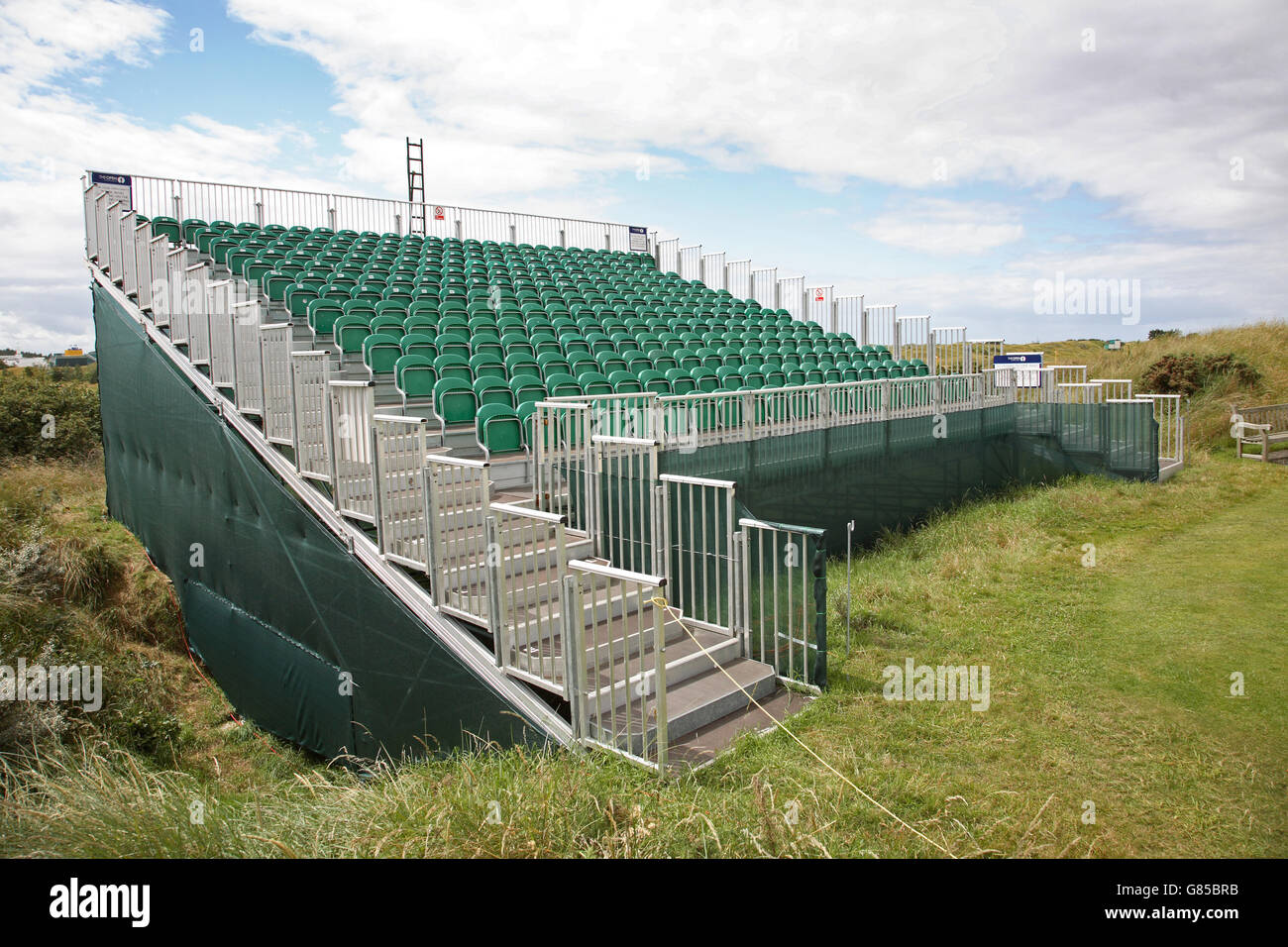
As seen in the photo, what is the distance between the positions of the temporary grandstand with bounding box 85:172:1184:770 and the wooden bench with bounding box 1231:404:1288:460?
5.90ft

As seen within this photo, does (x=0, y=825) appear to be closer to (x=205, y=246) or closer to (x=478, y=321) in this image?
(x=478, y=321)

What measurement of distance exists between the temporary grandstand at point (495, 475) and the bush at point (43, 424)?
9298 mm

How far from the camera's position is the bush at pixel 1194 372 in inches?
860

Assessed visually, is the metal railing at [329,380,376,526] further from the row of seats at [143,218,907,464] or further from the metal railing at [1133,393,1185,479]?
the metal railing at [1133,393,1185,479]

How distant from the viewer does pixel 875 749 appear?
490 cm

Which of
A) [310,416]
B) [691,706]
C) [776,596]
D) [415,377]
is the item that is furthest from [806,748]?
[415,377]

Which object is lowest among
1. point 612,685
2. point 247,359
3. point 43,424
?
point 612,685

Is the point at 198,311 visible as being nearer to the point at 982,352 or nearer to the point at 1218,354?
the point at 982,352

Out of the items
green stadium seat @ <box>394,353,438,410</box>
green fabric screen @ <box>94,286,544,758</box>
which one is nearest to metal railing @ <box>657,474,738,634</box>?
green fabric screen @ <box>94,286,544,758</box>

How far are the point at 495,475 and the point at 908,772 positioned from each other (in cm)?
534

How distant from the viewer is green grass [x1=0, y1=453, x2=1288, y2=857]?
3.53 m

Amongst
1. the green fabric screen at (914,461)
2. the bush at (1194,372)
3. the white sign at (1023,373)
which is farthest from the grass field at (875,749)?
the bush at (1194,372)
